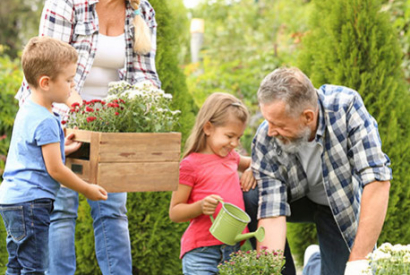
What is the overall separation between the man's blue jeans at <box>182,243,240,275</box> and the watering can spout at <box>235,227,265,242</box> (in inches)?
7.6

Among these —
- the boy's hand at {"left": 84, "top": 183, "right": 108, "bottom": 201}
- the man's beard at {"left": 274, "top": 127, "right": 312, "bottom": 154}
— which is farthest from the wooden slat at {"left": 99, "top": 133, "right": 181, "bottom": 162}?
the man's beard at {"left": 274, "top": 127, "right": 312, "bottom": 154}

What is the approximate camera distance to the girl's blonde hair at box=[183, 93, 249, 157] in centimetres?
290

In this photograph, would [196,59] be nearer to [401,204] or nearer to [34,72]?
[401,204]

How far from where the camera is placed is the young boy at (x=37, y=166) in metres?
2.27

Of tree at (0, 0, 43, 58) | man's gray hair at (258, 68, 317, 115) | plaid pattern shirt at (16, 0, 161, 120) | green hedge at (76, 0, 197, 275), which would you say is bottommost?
green hedge at (76, 0, 197, 275)

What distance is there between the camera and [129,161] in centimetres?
236

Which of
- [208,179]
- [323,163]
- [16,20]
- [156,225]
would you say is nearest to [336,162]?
[323,163]

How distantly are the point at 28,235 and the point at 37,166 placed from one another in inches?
10.8

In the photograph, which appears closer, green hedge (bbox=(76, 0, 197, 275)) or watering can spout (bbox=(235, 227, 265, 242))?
watering can spout (bbox=(235, 227, 265, 242))

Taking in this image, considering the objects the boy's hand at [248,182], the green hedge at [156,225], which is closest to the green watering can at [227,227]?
the boy's hand at [248,182]

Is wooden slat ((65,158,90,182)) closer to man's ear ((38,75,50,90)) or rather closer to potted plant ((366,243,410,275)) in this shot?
man's ear ((38,75,50,90))

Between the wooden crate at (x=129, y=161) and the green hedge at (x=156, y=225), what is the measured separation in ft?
4.14

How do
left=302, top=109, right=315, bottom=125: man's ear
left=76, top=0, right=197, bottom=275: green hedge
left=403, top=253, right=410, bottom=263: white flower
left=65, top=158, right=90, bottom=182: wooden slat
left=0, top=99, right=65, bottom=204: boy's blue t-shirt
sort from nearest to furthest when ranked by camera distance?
1. left=403, top=253, right=410, bottom=263: white flower
2. left=0, top=99, right=65, bottom=204: boy's blue t-shirt
3. left=65, top=158, right=90, bottom=182: wooden slat
4. left=302, top=109, right=315, bottom=125: man's ear
5. left=76, top=0, right=197, bottom=275: green hedge

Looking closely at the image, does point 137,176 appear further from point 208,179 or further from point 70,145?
point 208,179
